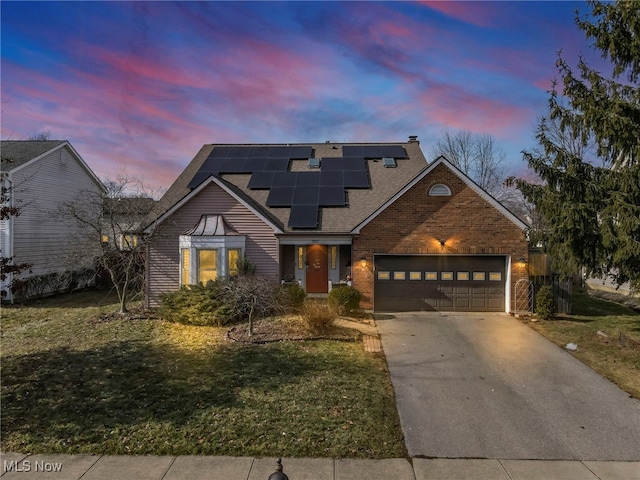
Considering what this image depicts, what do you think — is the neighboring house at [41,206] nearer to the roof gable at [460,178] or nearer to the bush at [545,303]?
the roof gable at [460,178]

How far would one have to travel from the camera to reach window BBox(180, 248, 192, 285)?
47.4 feet

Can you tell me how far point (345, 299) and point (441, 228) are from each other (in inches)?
191

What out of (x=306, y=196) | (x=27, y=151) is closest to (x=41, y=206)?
(x=27, y=151)

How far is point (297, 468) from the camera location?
4742 mm

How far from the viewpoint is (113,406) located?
645 centimetres

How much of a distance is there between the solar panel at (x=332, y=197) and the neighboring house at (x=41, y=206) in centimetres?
1086

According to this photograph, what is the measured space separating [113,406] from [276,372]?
3171 mm

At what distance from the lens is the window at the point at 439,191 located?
14477 mm

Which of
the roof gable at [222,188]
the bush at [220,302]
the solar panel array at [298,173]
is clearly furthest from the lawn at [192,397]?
the solar panel array at [298,173]

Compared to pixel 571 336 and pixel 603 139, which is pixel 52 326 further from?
pixel 603 139

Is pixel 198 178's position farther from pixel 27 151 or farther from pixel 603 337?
pixel 603 337

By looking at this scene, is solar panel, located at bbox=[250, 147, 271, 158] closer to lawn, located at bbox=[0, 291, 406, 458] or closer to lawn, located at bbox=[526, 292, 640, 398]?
lawn, located at bbox=[0, 291, 406, 458]

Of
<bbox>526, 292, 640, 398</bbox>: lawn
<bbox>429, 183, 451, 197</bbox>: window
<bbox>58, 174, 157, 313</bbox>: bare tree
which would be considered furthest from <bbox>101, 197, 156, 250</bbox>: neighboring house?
<bbox>526, 292, 640, 398</bbox>: lawn

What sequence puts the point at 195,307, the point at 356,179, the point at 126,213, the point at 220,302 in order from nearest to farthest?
1. the point at 195,307
2. the point at 220,302
3. the point at 126,213
4. the point at 356,179
